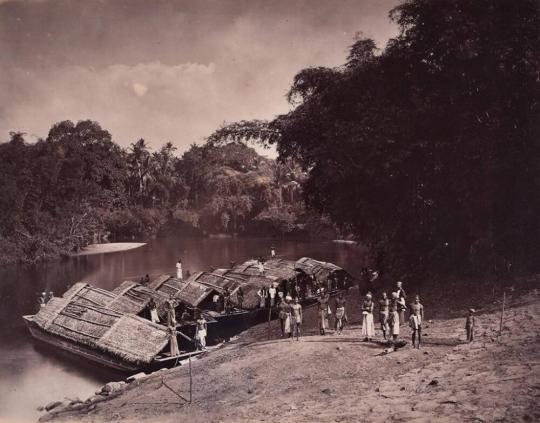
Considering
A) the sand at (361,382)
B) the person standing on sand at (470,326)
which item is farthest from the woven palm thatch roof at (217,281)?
the person standing on sand at (470,326)

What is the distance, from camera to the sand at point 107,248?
155ft

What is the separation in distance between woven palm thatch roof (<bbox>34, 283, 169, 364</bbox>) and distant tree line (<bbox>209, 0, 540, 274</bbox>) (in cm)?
811

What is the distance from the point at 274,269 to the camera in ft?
82.4

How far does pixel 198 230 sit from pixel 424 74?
49.7m

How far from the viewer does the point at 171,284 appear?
72.0 ft

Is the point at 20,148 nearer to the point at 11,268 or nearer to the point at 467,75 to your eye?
the point at 11,268

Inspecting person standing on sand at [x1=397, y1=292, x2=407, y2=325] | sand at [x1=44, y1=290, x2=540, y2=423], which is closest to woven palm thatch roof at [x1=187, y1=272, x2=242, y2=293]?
sand at [x1=44, y1=290, x2=540, y2=423]

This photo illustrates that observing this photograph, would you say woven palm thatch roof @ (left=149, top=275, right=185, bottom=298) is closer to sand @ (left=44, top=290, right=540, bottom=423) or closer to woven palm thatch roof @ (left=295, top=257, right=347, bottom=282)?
woven palm thatch roof @ (left=295, top=257, right=347, bottom=282)

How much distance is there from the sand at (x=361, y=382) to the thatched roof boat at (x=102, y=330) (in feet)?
5.61

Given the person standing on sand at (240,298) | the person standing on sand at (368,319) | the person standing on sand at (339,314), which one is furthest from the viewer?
the person standing on sand at (240,298)

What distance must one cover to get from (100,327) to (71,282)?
17471 mm

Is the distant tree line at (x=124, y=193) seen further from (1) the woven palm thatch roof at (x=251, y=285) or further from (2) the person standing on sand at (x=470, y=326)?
(2) the person standing on sand at (x=470, y=326)

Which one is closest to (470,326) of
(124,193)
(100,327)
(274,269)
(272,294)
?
(272,294)

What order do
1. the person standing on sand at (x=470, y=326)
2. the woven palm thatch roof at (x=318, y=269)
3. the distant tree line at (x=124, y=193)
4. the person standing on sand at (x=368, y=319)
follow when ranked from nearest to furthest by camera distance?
the person standing on sand at (x=470, y=326) < the person standing on sand at (x=368, y=319) < the woven palm thatch roof at (x=318, y=269) < the distant tree line at (x=124, y=193)
